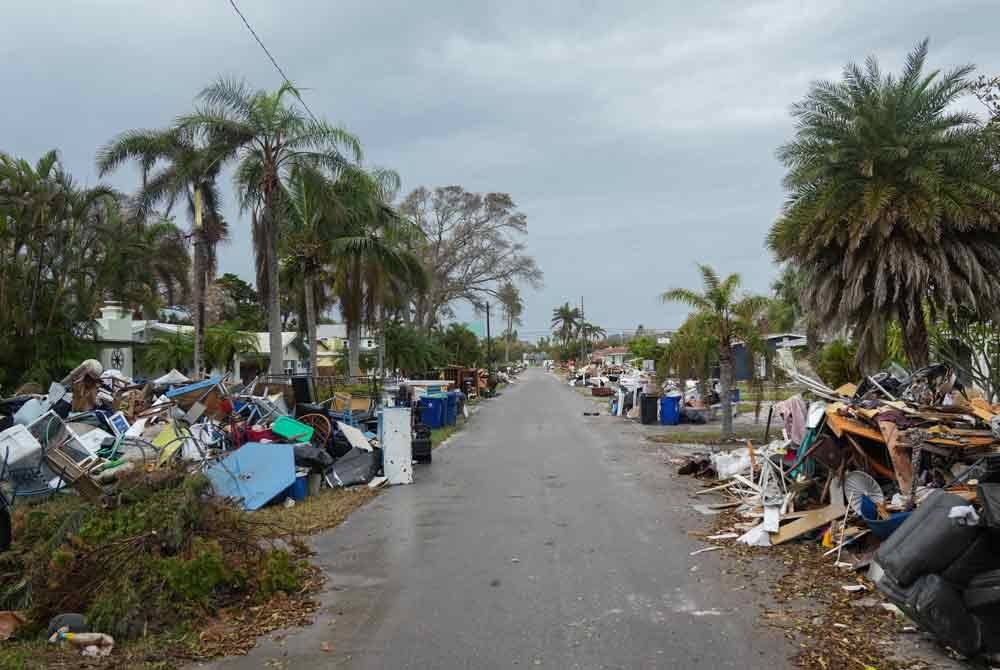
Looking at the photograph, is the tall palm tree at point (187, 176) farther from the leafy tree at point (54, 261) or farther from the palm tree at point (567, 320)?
the palm tree at point (567, 320)

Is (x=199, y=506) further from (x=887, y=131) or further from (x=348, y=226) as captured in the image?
(x=348, y=226)

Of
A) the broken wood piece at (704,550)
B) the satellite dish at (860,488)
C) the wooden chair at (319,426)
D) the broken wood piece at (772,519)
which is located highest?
the wooden chair at (319,426)

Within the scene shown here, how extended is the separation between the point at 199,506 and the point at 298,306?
32.2 m

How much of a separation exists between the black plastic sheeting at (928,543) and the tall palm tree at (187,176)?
20285mm

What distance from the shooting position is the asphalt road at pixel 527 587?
571cm

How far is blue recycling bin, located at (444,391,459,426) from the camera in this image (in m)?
28.1

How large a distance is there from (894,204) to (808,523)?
859 centimetres

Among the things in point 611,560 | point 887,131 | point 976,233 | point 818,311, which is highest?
point 887,131

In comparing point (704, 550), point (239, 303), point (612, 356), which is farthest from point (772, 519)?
point (612, 356)

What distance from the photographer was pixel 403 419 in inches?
567

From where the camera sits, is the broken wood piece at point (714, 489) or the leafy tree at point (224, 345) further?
the leafy tree at point (224, 345)

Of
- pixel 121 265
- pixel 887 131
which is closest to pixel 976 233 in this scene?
pixel 887 131

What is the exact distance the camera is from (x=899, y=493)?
341 inches

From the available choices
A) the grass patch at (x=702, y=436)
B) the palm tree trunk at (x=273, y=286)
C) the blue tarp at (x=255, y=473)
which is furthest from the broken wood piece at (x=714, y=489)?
the palm tree trunk at (x=273, y=286)
